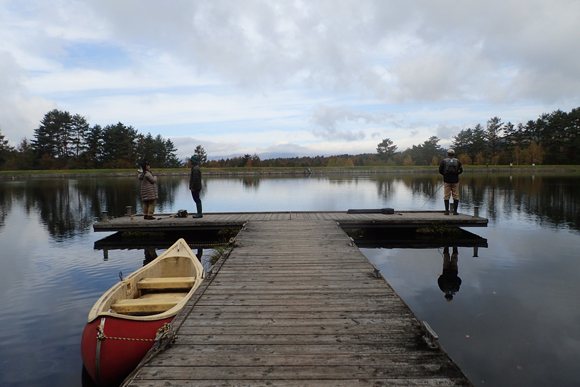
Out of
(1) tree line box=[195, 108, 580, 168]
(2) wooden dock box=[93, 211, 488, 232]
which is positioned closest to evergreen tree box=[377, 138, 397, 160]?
(1) tree line box=[195, 108, 580, 168]

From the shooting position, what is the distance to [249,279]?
4.97 m

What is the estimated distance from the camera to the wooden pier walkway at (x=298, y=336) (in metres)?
2.57

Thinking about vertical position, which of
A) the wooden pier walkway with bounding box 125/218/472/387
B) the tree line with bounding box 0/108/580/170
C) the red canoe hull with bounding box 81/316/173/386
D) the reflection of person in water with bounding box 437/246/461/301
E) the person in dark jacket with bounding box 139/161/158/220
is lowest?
the reflection of person in water with bounding box 437/246/461/301

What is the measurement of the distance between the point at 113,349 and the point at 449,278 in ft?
21.4

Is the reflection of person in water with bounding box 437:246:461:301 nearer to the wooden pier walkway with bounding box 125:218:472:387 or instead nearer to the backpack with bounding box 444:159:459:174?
the wooden pier walkway with bounding box 125:218:472:387

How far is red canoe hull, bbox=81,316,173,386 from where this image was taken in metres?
3.29

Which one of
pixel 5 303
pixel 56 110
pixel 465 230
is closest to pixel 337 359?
pixel 5 303

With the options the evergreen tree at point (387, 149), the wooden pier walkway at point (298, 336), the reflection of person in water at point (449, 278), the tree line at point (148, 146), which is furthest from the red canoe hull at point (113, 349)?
the evergreen tree at point (387, 149)

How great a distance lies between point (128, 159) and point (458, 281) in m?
61.7

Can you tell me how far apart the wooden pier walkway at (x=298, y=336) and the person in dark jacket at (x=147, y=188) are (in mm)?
5677

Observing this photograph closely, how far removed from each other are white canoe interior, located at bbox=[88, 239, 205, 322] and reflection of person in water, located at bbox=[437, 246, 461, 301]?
182 inches

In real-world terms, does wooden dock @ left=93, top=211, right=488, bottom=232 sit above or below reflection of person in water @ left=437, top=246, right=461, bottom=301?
above

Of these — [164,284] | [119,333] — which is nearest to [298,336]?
[119,333]

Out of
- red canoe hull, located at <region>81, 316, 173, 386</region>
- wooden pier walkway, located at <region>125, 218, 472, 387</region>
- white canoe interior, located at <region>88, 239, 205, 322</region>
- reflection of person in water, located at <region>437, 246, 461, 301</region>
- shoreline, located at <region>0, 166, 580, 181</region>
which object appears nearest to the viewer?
wooden pier walkway, located at <region>125, 218, 472, 387</region>
